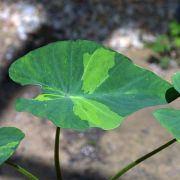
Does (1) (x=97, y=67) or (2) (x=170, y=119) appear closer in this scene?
(2) (x=170, y=119)

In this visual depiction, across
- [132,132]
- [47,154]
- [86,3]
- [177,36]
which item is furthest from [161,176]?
[86,3]

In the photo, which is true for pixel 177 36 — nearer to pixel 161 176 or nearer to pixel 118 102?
pixel 161 176

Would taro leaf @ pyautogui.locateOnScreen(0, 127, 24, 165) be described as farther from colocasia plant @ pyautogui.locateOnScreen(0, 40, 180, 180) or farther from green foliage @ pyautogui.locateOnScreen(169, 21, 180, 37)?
green foliage @ pyautogui.locateOnScreen(169, 21, 180, 37)

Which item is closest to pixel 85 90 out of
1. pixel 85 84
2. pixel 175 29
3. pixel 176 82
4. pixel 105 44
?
pixel 85 84

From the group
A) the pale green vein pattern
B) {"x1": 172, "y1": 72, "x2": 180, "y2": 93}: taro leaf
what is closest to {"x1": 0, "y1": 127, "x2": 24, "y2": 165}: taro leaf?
the pale green vein pattern

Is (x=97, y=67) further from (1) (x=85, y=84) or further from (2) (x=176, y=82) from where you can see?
(2) (x=176, y=82)

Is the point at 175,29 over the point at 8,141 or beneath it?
beneath
